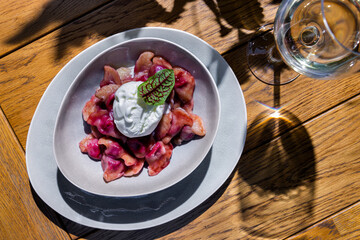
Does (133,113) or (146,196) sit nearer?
(133,113)

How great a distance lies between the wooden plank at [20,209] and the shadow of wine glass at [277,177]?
60 cm

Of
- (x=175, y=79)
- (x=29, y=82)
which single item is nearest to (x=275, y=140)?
(x=175, y=79)

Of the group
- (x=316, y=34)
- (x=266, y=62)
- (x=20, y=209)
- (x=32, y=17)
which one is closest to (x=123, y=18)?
(x=32, y=17)

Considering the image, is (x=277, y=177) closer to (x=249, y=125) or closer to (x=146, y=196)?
(x=249, y=125)

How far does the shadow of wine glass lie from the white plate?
0.35 feet

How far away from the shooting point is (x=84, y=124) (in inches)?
34.1

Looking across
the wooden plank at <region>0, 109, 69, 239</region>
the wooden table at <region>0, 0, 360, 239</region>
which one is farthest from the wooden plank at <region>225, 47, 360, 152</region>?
the wooden plank at <region>0, 109, 69, 239</region>

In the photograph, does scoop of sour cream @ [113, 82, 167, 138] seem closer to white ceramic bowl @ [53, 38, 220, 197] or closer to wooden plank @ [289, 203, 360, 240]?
white ceramic bowl @ [53, 38, 220, 197]

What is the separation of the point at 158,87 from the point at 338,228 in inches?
30.0

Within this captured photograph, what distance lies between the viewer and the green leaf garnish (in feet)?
2.42

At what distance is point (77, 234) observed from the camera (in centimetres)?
92

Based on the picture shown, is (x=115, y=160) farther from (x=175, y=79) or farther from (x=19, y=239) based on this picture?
(x=19, y=239)

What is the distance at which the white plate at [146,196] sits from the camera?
33.6 inches

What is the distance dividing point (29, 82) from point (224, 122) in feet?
2.06
